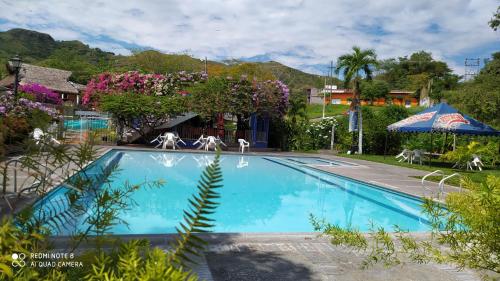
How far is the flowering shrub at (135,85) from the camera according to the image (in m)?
21.8

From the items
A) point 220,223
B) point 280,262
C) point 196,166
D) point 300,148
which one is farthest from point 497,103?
point 280,262

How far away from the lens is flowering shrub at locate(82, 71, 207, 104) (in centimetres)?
2181

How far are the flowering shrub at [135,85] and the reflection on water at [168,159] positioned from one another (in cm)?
504

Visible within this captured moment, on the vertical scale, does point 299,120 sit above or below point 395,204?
above

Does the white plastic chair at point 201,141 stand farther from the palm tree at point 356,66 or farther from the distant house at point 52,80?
the distant house at point 52,80

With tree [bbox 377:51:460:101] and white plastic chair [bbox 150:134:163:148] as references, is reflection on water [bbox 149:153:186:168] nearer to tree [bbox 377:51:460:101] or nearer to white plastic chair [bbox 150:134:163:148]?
white plastic chair [bbox 150:134:163:148]

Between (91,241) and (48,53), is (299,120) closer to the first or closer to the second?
(91,241)

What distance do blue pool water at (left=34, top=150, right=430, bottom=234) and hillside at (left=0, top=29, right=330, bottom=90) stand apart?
69.3ft

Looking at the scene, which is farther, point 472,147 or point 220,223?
point 472,147

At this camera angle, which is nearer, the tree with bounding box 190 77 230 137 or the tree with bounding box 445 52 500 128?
the tree with bounding box 445 52 500 128

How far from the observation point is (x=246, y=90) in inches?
813

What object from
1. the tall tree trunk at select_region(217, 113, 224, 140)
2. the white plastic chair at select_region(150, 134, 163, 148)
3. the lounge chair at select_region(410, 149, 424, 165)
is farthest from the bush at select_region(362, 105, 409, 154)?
the white plastic chair at select_region(150, 134, 163, 148)

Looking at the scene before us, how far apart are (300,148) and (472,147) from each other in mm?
9572

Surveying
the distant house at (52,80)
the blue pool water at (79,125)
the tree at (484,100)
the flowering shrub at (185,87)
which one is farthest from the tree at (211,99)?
the distant house at (52,80)
